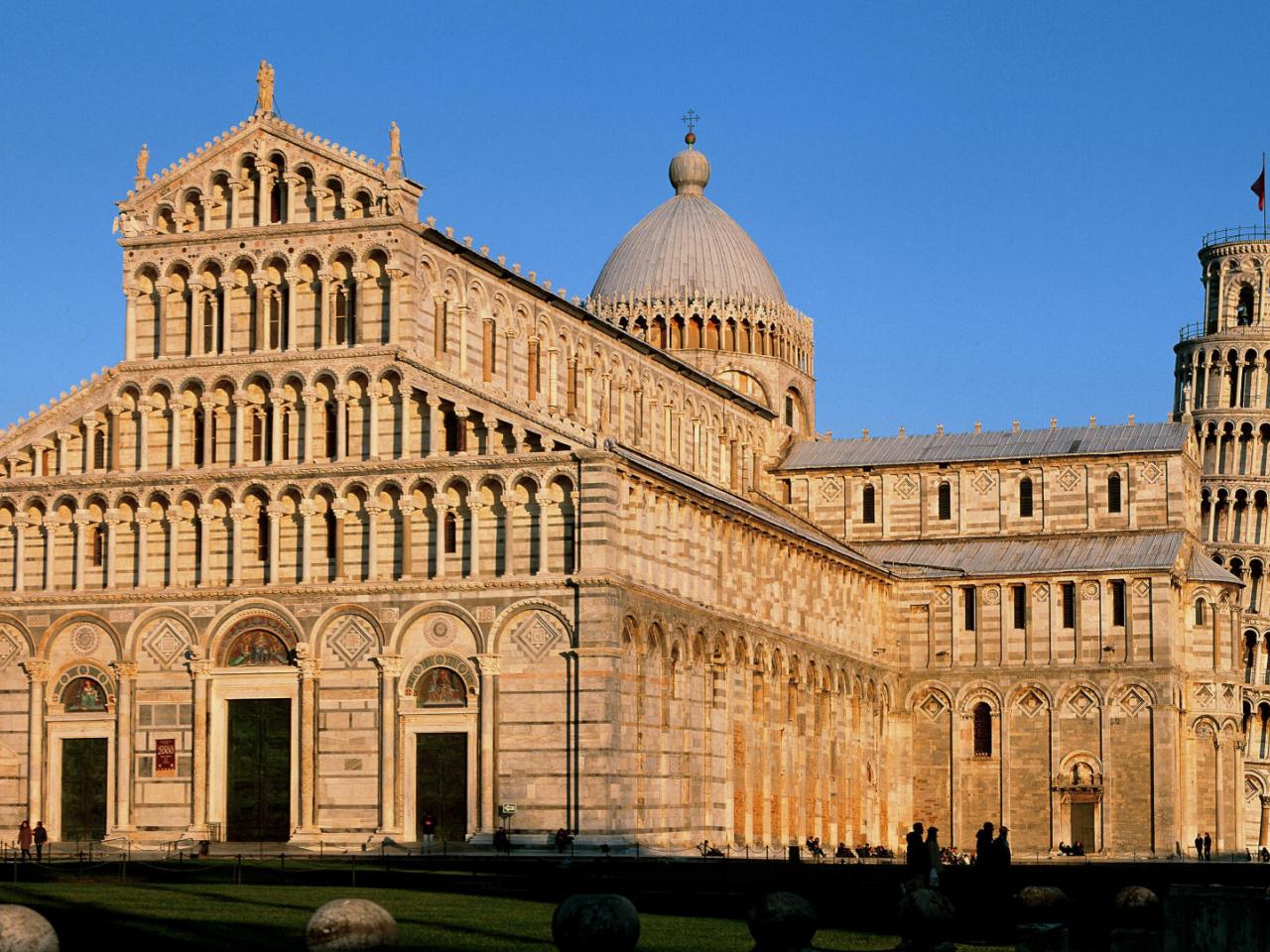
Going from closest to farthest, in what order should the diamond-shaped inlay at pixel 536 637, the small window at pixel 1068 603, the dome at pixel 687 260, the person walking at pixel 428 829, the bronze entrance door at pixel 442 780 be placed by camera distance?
the person walking at pixel 428 829 → the diamond-shaped inlay at pixel 536 637 → the bronze entrance door at pixel 442 780 → the small window at pixel 1068 603 → the dome at pixel 687 260

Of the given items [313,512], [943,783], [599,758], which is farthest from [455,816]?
[943,783]

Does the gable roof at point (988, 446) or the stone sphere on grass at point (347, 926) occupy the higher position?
the gable roof at point (988, 446)

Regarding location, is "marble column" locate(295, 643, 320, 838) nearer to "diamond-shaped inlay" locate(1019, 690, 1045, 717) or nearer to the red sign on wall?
the red sign on wall

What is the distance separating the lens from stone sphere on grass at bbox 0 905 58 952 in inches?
813

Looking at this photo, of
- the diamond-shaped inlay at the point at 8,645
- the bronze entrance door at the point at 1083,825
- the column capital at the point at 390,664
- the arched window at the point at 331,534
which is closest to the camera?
the column capital at the point at 390,664

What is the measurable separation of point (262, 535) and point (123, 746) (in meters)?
7.12

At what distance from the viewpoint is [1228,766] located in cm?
8844

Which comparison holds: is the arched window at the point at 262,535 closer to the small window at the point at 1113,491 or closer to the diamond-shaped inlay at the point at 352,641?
the diamond-shaped inlay at the point at 352,641

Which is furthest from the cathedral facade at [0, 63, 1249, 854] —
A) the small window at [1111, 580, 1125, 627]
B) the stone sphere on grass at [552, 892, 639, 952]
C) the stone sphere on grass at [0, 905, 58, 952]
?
the stone sphere on grass at [0, 905, 58, 952]

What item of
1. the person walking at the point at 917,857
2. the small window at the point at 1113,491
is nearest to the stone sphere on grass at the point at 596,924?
the person walking at the point at 917,857

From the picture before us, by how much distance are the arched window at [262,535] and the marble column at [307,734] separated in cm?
313

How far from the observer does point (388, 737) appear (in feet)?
207

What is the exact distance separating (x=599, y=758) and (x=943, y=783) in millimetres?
31041

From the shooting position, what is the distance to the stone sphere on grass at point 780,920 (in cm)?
2664
